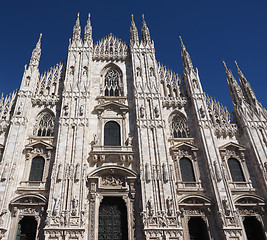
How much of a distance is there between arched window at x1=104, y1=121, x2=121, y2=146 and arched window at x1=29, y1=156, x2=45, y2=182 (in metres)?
4.92

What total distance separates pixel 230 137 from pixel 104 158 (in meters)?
10.4

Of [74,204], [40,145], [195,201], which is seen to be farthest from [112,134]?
[195,201]

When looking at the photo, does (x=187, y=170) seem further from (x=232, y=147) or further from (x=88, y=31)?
(x=88, y=31)

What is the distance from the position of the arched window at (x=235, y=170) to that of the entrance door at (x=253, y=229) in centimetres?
280

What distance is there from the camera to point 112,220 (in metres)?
15.8

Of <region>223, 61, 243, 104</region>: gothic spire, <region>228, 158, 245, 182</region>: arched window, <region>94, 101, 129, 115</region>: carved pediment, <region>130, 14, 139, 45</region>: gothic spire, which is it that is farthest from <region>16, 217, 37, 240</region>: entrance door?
<region>223, 61, 243, 104</region>: gothic spire

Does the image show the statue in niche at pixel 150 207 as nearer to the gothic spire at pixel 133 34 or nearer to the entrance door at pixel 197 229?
the entrance door at pixel 197 229

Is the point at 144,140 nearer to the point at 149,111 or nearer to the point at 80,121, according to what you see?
the point at 149,111

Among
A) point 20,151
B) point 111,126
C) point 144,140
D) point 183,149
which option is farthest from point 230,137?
point 20,151

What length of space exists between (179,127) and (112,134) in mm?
5680

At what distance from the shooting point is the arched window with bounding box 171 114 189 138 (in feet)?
65.3

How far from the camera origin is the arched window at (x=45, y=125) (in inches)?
757

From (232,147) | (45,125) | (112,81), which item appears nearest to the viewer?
(232,147)

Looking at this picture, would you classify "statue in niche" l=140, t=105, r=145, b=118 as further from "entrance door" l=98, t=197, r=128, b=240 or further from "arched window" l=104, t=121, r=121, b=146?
"entrance door" l=98, t=197, r=128, b=240
